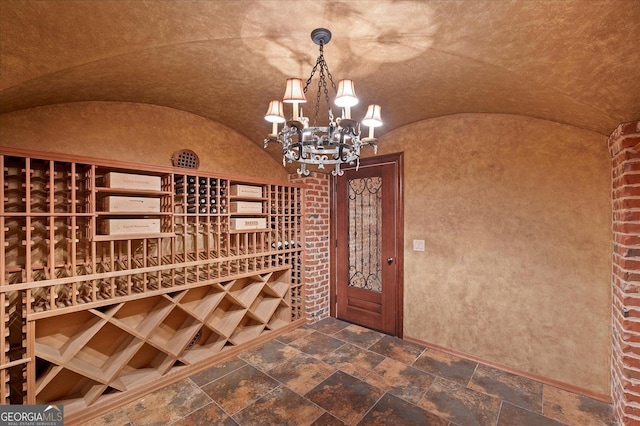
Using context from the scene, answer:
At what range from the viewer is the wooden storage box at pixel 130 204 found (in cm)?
212

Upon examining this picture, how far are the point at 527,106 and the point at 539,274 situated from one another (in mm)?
1434

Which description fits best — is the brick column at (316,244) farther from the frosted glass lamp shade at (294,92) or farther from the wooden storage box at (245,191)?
the frosted glass lamp shade at (294,92)

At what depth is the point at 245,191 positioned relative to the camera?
3.02m

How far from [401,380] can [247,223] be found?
81.0 inches

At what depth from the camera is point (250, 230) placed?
3.04m

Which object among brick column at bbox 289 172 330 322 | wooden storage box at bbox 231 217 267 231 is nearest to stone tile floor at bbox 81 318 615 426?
brick column at bbox 289 172 330 322

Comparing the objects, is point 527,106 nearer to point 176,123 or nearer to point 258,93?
point 258,93

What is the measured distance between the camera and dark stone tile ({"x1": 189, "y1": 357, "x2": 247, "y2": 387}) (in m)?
2.49

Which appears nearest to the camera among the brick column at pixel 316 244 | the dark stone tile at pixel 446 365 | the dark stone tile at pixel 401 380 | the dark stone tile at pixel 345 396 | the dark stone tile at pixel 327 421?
the dark stone tile at pixel 327 421

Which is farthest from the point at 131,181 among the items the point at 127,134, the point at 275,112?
the point at 275,112

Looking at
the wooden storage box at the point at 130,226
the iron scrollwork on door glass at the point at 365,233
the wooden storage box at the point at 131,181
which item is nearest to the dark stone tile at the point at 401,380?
the iron scrollwork on door glass at the point at 365,233

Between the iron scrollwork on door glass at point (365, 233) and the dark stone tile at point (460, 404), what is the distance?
1302mm

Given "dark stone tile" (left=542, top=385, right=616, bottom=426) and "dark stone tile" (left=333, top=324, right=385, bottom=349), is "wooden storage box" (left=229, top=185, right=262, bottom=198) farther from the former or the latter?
"dark stone tile" (left=542, top=385, right=616, bottom=426)

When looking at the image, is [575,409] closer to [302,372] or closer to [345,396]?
[345,396]
